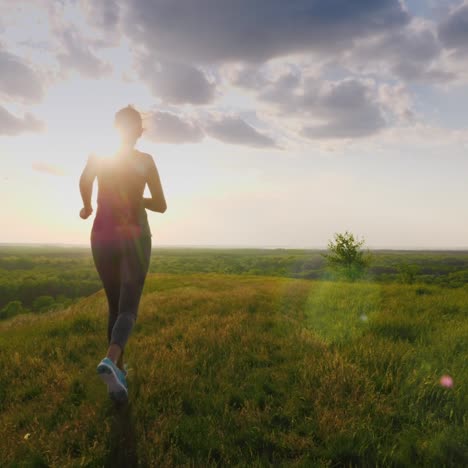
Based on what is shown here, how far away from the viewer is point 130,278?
3453 mm

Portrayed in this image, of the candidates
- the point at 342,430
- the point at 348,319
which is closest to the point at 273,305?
the point at 348,319

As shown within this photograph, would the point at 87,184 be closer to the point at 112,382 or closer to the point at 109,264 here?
the point at 109,264

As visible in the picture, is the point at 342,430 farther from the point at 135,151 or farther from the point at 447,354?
the point at 135,151

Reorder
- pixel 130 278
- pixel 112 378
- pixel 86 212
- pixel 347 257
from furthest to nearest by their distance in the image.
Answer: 1. pixel 347 257
2. pixel 86 212
3. pixel 130 278
4. pixel 112 378

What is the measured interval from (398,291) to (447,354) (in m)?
7.72

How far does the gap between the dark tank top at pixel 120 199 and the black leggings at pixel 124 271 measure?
9cm

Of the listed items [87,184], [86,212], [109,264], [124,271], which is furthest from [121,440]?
[87,184]

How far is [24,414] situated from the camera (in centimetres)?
361

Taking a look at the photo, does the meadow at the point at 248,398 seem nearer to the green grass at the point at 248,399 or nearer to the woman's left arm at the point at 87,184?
the green grass at the point at 248,399

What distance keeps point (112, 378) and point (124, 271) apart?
3.47ft

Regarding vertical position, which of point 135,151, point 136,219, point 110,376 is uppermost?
point 135,151

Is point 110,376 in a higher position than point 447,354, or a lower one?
higher

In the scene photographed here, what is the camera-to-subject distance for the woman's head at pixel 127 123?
3.93 metres

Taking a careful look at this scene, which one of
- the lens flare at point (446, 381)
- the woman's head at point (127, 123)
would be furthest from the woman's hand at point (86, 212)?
the lens flare at point (446, 381)
